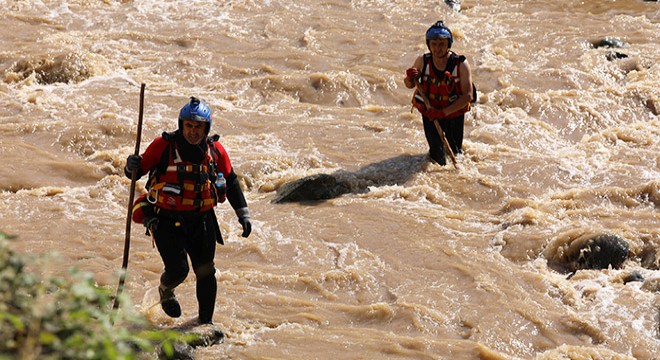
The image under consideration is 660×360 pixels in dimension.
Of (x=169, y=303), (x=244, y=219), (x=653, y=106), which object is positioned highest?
(x=244, y=219)

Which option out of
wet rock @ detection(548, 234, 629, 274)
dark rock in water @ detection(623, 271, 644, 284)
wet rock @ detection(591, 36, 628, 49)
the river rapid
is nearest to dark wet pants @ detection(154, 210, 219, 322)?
the river rapid

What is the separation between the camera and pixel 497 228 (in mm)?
9164

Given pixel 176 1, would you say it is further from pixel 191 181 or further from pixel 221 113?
pixel 191 181

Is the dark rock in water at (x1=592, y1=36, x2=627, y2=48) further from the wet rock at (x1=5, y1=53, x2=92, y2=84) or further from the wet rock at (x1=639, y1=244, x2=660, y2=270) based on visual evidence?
the wet rock at (x1=5, y1=53, x2=92, y2=84)

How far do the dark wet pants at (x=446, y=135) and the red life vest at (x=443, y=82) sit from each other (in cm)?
29

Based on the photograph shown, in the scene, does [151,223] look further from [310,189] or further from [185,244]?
[310,189]

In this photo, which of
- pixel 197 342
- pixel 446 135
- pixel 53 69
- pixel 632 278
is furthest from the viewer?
pixel 53 69

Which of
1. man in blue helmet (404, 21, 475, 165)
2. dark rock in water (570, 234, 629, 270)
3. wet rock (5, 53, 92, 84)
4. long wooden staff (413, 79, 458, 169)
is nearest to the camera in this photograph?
dark rock in water (570, 234, 629, 270)

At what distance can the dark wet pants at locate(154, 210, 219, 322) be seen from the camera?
6117mm

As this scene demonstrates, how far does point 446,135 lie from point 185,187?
16.2 feet

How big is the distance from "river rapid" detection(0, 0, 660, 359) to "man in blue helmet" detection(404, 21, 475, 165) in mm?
863

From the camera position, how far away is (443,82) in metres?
9.62

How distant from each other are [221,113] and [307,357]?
5.88m

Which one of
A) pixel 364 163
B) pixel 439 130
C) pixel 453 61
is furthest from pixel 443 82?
pixel 364 163
